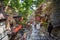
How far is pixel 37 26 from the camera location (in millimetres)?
3764

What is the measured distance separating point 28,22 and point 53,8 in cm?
86

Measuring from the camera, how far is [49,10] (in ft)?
10.5

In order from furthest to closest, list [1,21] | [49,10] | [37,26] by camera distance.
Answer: [37,26]
[49,10]
[1,21]

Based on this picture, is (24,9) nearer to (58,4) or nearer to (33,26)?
(33,26)

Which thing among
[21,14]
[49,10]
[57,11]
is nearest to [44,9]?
[49,10]

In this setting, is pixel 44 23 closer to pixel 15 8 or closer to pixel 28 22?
pixel 28 22

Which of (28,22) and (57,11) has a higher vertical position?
(57,11)

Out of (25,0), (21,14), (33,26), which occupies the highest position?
(25,0)

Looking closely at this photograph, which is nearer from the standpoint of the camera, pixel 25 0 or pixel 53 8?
pixel 53 8

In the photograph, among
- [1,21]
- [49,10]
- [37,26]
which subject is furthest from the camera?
[37,26]

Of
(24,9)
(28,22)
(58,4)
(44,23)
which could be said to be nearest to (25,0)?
(24,9)

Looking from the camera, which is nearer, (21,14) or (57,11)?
(57,11)

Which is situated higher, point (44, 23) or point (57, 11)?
point (57, 11)

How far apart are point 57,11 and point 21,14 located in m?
1.06
